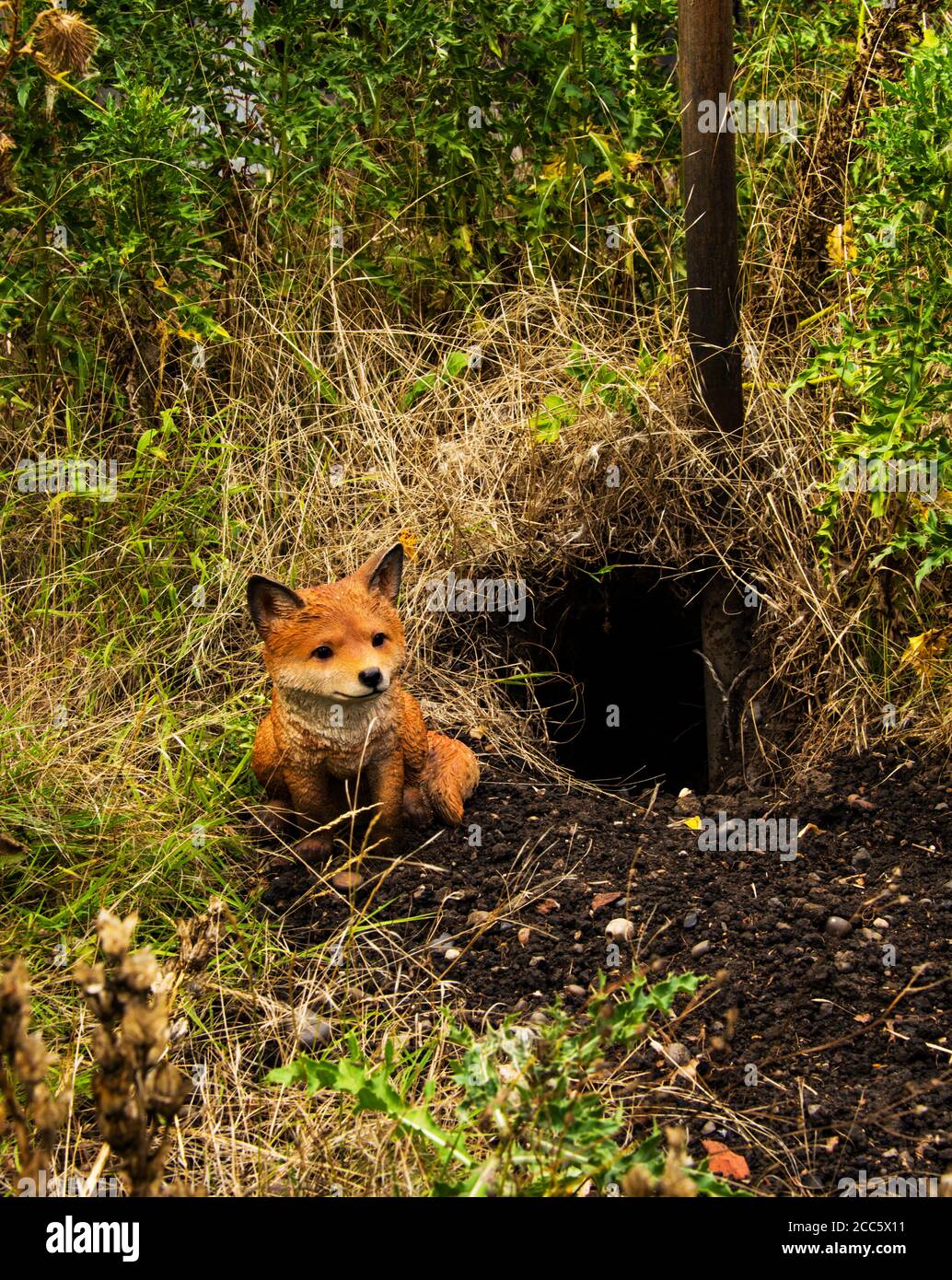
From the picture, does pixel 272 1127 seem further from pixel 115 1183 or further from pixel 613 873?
pixel 613 873

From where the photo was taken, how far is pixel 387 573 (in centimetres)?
338

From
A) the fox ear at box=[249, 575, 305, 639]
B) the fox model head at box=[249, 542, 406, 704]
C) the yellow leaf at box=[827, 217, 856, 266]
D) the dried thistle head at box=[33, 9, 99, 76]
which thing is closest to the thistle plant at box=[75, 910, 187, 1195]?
the fox model head at box=[249, 542, 406, 704]

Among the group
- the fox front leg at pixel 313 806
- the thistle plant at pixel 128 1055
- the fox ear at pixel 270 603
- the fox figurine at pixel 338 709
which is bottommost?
the thistle plant at pixel 128 1055

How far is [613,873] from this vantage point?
3.49m

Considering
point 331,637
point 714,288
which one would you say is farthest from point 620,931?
point 714,288

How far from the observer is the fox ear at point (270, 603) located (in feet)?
10.6

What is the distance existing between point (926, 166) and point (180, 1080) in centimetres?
279

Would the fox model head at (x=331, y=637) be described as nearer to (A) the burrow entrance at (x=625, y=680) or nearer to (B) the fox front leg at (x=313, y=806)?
(B) the fox front leg at (x=313, y=806)

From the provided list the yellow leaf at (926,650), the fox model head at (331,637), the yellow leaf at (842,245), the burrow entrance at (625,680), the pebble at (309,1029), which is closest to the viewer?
the pebble at (309,1029)

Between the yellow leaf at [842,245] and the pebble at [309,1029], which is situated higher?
the yellow leaf at [842,245]

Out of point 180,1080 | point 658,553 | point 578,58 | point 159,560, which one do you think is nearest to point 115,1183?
point 180,1080

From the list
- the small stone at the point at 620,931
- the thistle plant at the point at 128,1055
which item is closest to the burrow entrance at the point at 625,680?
the small stone at the point at 620,931

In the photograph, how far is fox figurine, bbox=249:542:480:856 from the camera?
3.18 m

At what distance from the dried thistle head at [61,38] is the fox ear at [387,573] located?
1.88 metres
